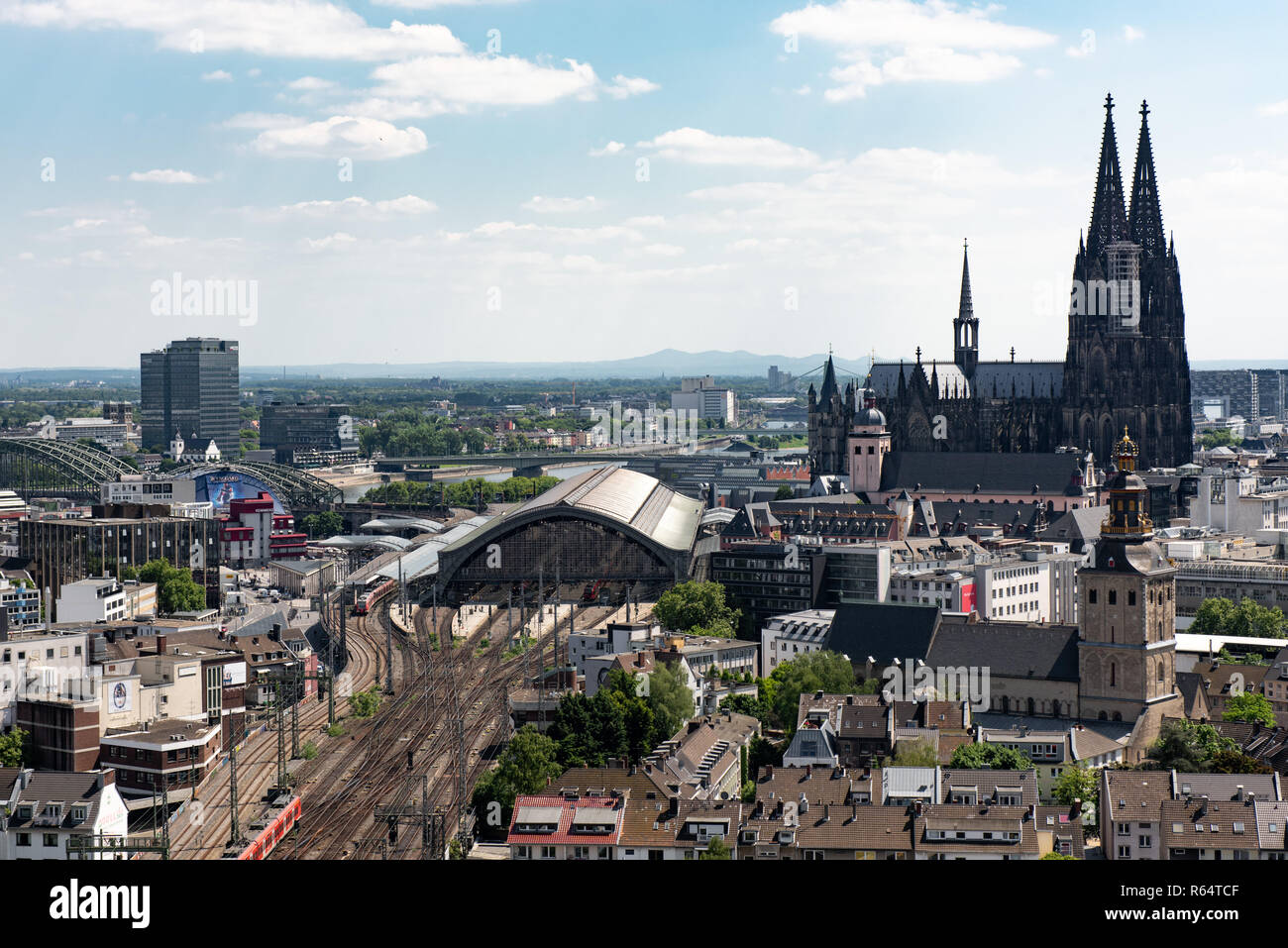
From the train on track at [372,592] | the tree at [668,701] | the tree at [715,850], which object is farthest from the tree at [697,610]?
the tree at [715,850]

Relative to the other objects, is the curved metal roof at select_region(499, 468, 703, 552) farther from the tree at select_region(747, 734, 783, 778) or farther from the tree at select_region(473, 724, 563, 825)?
the tree at select_region(473, 724, 563, 825)

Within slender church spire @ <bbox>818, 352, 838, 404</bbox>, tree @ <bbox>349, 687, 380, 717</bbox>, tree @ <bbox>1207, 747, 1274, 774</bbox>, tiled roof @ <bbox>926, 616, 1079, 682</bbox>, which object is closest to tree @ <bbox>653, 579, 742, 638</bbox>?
tree @ <bbox>349, 687, 380, 717</bbox>

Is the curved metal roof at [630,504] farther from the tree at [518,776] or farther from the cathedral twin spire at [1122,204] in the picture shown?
the tree at [518,776]
